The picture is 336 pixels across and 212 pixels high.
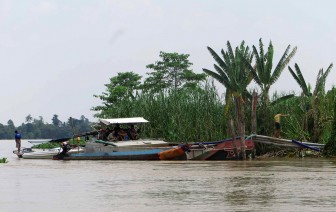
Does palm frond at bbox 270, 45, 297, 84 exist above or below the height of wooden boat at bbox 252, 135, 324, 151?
above

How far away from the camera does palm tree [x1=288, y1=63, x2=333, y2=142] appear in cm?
3050

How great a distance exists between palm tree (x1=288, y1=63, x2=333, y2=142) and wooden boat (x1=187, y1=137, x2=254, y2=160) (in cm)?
327

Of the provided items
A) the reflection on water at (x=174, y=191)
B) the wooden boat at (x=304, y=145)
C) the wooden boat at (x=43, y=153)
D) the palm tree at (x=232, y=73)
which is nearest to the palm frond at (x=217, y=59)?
the palm tree at (x=232, y=73)

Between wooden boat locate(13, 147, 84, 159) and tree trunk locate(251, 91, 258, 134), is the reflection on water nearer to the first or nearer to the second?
tree trunk locate(251, 91, 258, 134)

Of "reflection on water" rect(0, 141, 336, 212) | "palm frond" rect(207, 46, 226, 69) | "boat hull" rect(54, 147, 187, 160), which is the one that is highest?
"palm frond" rect(207, 46, 226, 69)

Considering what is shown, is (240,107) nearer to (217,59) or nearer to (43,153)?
(217,59)

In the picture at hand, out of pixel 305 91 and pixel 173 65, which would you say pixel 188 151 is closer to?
pixel 305 91

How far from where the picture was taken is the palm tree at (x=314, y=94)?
3050 centimetres

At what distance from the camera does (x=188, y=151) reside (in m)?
29.1

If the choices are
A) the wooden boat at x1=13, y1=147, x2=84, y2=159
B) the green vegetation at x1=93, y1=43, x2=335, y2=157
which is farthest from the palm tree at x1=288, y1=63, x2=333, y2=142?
the wooden boat at x1=13, y1=147, x2=84, y2=159

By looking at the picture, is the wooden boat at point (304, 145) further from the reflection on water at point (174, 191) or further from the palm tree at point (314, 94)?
the reflection on water at point (174, 191)

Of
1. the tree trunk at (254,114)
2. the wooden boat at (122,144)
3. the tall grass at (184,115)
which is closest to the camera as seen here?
the tree trunk at (254,114)

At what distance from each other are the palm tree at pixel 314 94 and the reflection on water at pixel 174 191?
10798 mm

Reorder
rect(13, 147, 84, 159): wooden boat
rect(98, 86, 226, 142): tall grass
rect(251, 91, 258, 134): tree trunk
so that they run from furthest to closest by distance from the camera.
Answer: rect(13, 147, 84, 159): wooden boat, rect(98, 86, 226, 142): tall grass, rect(251, 91, 258, 134): tree trunk
